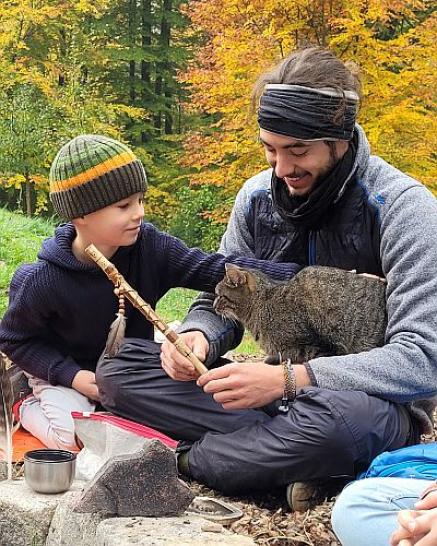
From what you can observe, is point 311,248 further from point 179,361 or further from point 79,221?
point 79,221

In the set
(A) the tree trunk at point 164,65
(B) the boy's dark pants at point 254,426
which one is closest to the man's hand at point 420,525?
(B) the boy's dark pants at point 254,426

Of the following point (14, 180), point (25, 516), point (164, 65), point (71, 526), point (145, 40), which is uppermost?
point (71, 526)

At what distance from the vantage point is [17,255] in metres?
9.18

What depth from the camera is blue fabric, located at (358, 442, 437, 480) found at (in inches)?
101

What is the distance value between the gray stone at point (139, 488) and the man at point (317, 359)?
30 centimetres

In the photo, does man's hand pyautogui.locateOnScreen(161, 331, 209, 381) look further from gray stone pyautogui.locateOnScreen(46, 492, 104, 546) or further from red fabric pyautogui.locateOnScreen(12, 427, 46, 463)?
red fabric pyautogui.locateOnScreen(12, 427, 46, 463)

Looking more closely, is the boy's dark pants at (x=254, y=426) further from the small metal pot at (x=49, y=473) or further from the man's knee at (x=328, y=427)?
the small metal pot at (x=49, y=473)

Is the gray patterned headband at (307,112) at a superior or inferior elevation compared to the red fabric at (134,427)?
superior

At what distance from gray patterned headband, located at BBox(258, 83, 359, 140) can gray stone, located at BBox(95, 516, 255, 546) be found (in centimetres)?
158

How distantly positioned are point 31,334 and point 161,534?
148cm

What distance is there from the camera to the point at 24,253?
368 inches

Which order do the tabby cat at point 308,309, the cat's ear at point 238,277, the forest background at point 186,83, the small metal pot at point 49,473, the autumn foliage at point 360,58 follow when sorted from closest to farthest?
1. the small metal pot at point 49,473
2. the tabby cat at point 308,309
3. the cat's ear at point 238,277
4. the autumn foliage at point 360,58
5. the forest background at point 186,83

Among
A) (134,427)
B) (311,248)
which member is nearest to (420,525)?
(134,427)

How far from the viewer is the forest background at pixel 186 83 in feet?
30.1
